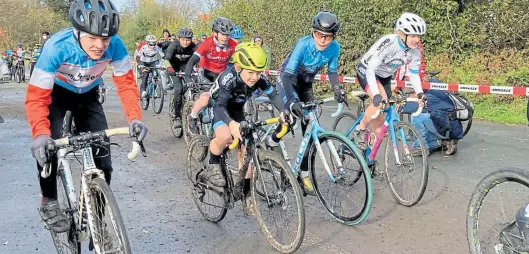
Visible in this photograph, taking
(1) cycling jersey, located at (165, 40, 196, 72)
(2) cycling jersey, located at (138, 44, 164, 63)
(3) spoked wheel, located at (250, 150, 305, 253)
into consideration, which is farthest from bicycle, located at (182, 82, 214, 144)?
(2) cycling jersey, located at (138, 44, 164, 63)

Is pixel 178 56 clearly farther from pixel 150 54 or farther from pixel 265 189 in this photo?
pixel 265 189

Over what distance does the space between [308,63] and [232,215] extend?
2070 mm

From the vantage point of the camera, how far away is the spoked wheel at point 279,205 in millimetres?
4410

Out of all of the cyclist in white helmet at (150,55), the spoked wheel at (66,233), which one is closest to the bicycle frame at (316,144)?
the spoked wheel at (66,233)

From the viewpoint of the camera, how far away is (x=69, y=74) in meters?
4.06

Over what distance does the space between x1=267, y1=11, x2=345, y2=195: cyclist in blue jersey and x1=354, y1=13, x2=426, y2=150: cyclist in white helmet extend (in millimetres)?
404

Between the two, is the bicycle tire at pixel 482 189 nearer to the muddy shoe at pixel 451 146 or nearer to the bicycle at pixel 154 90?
the muddy shoe at pixel 451 146

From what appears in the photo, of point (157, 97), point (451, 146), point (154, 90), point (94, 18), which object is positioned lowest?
point (157, 97)

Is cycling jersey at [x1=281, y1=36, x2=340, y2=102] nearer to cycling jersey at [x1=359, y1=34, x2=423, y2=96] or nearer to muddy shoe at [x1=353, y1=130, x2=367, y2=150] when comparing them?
cycling jersey at [x1=359, y1=34, x2=423, y2=96]

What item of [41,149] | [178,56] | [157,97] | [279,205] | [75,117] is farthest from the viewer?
[157,97]

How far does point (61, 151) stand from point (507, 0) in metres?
12.6

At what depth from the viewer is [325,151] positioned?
17.6 feet

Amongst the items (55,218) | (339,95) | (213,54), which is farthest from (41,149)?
(213,54)

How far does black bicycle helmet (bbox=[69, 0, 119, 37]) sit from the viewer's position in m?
3.57
